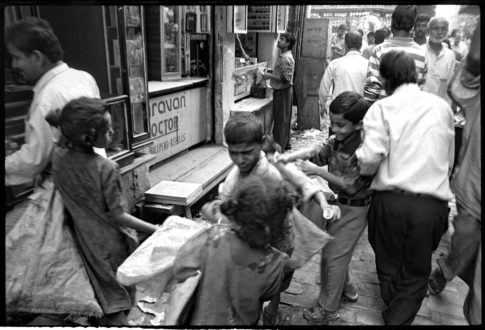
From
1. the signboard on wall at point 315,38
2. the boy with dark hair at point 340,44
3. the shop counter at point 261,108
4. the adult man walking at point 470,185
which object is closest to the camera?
the adult man walking at point 470,185

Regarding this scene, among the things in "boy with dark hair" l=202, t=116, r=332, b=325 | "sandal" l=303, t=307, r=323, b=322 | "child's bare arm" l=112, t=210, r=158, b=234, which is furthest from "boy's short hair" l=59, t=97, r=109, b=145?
"sandal" l=303, t=307, r=323, b=322

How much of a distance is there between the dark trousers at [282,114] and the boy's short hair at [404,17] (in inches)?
72.6

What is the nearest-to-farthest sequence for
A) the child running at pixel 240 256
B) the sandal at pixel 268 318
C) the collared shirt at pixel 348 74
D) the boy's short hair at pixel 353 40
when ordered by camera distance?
the child running at pixel 240 256
the sandal at pixel 268 318
the collared shirt at pixel 348 74
the boy's short hair at pixel 353 40

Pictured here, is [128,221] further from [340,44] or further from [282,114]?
[340,44]

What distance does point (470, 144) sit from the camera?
2.00 m

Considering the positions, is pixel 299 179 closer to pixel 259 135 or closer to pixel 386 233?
pixel 259 135

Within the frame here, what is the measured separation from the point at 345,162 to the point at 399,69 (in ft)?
1.85

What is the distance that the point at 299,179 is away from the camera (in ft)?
6.69

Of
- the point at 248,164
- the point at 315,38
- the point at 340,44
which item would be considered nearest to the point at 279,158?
the point at 248,164

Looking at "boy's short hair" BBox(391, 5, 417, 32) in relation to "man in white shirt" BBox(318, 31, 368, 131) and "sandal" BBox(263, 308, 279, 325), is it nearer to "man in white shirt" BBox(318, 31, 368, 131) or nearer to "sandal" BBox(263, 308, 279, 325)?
"man in white shirt" BBox(318, 31, 368, 131)

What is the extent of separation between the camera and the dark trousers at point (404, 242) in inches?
81.2

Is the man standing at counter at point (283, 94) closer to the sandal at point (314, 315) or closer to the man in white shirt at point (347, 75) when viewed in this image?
the man in white shirt at point (347, 75)

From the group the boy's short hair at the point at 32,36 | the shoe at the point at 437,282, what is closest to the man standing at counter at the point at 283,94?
the shoe at the point at 437,282

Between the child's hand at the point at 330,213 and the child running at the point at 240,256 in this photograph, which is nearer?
the child running at the point at 240,256
